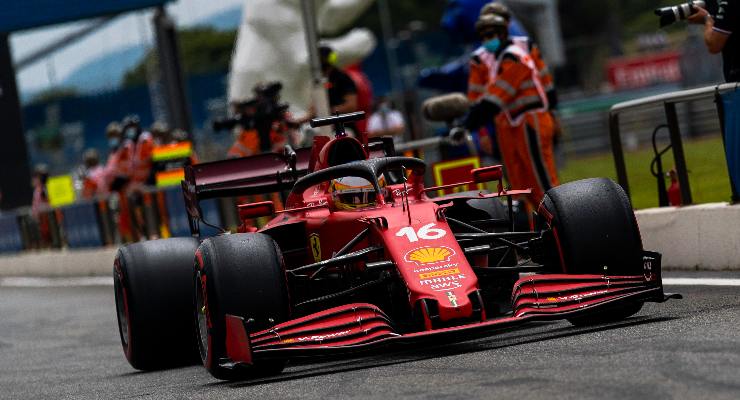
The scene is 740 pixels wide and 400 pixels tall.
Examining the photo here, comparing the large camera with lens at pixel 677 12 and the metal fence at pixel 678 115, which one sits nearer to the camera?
the large camera with lens at pixel 677 12

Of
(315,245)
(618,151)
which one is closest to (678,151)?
(618,151)

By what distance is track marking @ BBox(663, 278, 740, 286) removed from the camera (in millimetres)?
10352

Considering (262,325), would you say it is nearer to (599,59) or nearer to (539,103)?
(539,103)

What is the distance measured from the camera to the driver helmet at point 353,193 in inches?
364

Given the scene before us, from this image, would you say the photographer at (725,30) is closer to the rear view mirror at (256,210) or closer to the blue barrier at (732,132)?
the blue barrier at (732,132)

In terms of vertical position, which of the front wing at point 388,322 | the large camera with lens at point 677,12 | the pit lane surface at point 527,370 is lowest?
the pit lane surface at point 527,370

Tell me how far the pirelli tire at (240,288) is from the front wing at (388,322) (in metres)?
0.06

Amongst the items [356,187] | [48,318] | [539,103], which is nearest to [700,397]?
[356,187]

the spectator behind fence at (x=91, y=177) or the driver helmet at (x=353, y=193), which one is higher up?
the driver helmet at (x=353, y=193)

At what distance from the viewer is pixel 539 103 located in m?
14.0

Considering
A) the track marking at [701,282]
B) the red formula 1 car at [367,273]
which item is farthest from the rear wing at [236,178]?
the track marking at [701,282]

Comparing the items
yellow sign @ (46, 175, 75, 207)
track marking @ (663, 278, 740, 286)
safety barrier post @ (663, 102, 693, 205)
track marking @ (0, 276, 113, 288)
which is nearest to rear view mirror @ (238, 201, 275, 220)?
track marking @ (663, 278, 740, 286)

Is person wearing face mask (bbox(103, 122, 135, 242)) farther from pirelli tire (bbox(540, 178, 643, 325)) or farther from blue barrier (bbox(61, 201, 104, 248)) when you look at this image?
pirelli tire (bbox(540, 178, 643, 325))

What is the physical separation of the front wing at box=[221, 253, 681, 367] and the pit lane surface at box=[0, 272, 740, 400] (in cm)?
14
